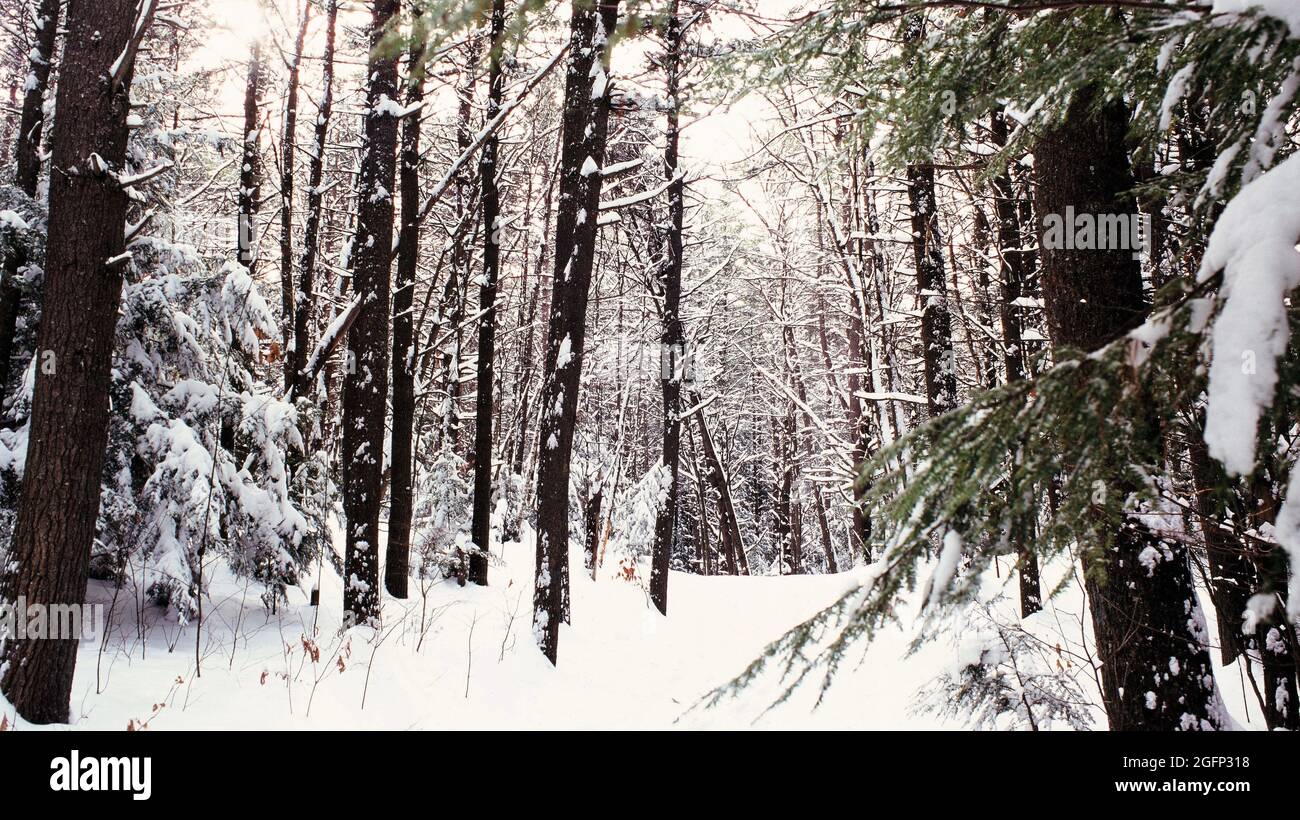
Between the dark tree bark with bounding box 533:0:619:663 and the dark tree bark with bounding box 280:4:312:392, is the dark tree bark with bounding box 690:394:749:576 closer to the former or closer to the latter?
the dark tree bark with bounding box 280:4:312:392

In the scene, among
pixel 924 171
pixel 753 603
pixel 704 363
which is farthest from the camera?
pixel 704 363

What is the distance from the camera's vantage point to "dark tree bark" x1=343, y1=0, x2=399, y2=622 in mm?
7094

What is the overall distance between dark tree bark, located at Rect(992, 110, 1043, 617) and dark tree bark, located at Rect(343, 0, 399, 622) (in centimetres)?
752

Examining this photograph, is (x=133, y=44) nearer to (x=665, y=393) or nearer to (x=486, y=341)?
(x=486, y=341)

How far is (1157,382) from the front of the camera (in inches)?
70.2

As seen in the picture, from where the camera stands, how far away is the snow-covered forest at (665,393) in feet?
6.05

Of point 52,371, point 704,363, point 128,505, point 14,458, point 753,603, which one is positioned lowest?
point 753,603

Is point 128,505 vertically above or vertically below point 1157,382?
below

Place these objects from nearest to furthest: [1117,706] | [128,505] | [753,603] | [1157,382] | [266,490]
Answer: [1157,382], [1117,706], [128,505], [266,490], [753,603]

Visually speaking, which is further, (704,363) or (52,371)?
(704,363)

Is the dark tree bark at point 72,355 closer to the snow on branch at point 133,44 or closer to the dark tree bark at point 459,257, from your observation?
the snow on branch at point 133,44
